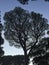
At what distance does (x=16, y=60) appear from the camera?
165 ft

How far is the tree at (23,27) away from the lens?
168ft

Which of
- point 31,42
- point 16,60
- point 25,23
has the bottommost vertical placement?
point 16,60

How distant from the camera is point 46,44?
47.8 m

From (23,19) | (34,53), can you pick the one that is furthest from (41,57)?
(23,19)

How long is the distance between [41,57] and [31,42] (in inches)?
297

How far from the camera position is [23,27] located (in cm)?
5156

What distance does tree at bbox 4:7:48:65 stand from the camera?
168ft

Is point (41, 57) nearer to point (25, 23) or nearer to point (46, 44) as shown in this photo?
point (46, 44)

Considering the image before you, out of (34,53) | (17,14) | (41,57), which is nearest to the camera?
(41,57)

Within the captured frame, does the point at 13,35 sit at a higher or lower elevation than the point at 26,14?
lower

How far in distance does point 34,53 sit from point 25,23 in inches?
314

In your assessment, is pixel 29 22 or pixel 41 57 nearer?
pixel 41 57

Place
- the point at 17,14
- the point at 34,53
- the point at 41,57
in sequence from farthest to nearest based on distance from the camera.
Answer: the point at 17,14
the point at 34,53
the point at 41,57

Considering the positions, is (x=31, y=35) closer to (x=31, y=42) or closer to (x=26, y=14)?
(x=31, y=42)
